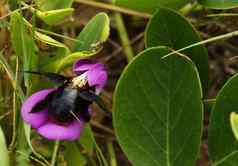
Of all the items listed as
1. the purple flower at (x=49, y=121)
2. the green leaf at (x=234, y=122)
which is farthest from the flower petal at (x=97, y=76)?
the green leaf at (x=234, y=122)

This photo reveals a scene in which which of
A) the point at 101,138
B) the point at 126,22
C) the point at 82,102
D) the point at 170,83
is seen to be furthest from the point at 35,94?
the point at 126,22

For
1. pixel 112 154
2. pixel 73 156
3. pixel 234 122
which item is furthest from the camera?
pixel 112 154

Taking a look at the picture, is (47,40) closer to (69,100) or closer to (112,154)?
(69,100)

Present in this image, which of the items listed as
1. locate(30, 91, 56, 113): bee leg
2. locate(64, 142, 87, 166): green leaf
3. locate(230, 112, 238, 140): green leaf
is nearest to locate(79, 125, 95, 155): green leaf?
locate(64, 142, 87, 166): green leaf

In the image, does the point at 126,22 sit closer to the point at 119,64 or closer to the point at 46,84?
the point at 119,64

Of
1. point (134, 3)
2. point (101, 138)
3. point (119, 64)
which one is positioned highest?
point (134, 3)

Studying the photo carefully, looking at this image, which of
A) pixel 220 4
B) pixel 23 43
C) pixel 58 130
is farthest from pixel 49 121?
pixel 220 4
